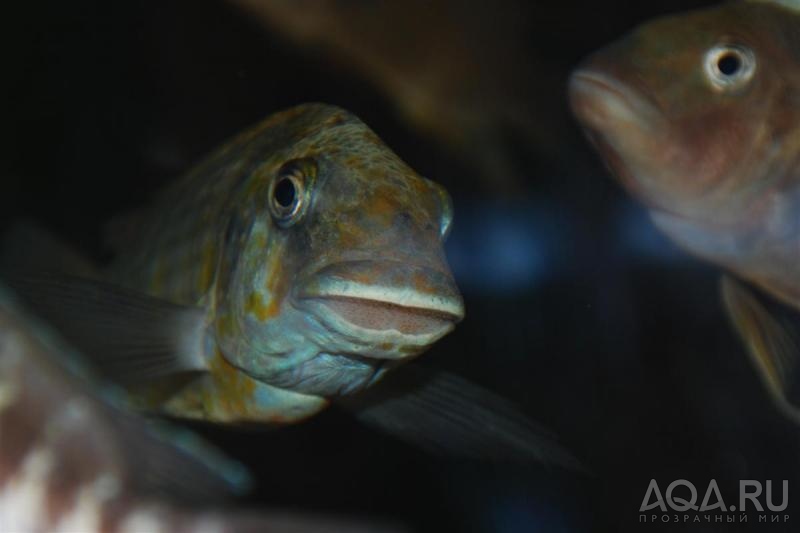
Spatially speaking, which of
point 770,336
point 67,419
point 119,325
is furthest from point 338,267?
point 770,336

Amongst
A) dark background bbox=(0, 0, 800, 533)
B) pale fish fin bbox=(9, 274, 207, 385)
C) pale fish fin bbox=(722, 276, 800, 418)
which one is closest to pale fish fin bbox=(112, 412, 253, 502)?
pale fish fin bbox=(9, 274, 207, 385)

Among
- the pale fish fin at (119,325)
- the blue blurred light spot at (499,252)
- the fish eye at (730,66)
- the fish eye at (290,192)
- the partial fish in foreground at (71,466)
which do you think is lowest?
the partial fish in foreground at (71,466)

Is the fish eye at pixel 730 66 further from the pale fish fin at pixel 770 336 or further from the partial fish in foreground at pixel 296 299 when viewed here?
the partial fish in foreground at pixel 296 299

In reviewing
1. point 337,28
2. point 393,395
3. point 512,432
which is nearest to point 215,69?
point 337,28

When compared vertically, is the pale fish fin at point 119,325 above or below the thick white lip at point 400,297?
below

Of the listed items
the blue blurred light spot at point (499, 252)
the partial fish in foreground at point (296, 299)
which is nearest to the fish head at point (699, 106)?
the blue blurred light spot at point (499, 252)

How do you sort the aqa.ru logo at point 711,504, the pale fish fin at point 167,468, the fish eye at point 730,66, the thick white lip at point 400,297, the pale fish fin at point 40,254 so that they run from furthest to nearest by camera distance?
the pale fish fin at point 40,254, the fish eye at point 730,66, the aqa.ru logo at point 711,504, the thick white lip at point 400,297, the pale fish fin at point 167,468

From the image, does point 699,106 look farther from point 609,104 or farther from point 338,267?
point 338,267

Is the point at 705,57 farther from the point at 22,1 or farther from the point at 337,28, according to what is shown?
the point at 22,1
